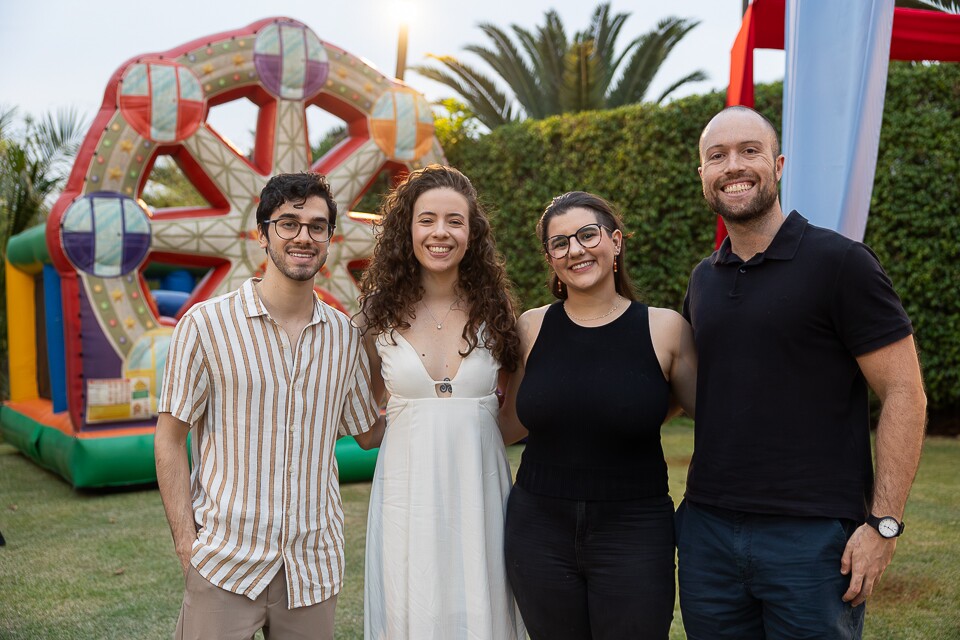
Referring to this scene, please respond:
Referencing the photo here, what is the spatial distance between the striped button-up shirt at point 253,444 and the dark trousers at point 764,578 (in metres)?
1.00

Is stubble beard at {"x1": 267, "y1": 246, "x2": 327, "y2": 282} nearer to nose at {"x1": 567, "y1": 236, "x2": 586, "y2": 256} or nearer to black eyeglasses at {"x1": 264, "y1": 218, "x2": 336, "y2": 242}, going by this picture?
black eyeglasses at {"x1": 264, "y1": 218, "x2": 336, "y2": 242}

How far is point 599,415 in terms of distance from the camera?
7.14ft

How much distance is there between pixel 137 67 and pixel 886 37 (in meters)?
5.08

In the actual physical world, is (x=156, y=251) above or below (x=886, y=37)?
below

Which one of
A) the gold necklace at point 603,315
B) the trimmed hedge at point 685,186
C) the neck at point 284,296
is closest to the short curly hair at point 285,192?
the neck at point 284,296

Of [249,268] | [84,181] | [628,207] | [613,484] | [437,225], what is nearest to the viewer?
[613,484]

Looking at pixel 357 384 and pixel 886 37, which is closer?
pixel 357 384

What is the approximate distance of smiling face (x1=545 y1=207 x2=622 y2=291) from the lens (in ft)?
7.67

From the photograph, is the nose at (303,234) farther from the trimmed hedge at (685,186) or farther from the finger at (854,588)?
the trimmed hedge at (685,186)

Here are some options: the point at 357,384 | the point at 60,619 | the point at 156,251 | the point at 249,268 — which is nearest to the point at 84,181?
the point at 156,251

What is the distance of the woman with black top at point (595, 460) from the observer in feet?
7.02

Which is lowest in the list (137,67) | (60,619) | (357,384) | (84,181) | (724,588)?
(60,619)

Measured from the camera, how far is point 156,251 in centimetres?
616

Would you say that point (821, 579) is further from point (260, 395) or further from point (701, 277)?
point (260, 395)
